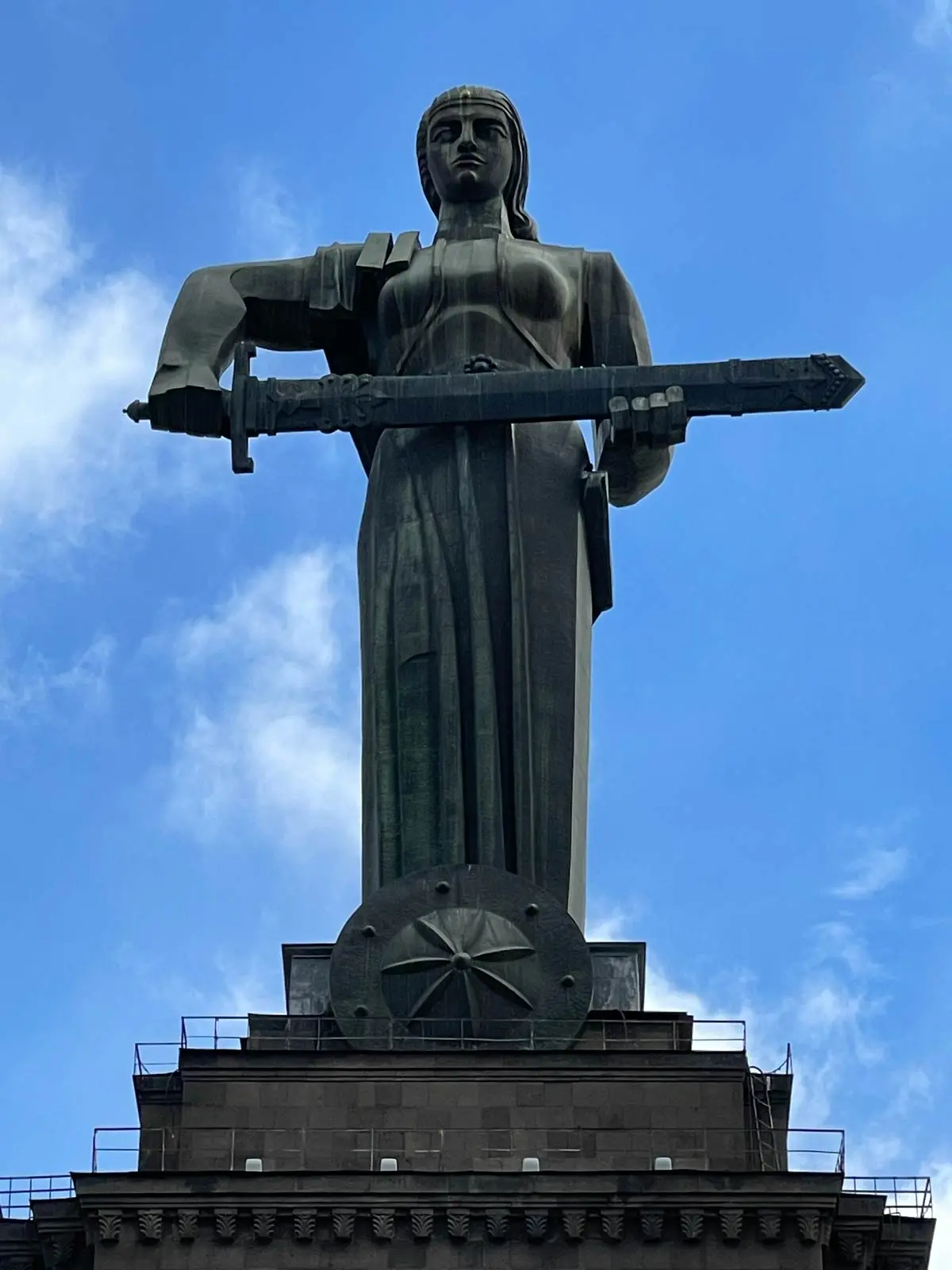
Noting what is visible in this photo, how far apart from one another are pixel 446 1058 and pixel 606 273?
1193 cm

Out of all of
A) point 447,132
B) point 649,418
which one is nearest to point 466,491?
point 649,418

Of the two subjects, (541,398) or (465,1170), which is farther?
(541,398)

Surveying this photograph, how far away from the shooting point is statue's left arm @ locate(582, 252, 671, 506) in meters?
49.2

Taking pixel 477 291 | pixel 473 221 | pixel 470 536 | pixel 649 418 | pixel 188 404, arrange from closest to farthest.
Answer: pixel 649 418 → pixel 470 536 → pixel 188 404 → pixel 477 291 → pixel 473 221

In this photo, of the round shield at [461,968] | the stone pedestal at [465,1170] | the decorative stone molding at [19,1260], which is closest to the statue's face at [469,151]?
the round shield at [461,968]

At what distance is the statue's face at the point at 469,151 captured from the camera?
166ft

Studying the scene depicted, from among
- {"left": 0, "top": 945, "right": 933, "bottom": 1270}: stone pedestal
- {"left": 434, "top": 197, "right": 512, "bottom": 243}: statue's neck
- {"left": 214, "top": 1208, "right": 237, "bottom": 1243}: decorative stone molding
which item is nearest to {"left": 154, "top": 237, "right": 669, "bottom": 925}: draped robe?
{"left": 434, "top": 197, "right": 512, "bottom": 243}: statue's neck

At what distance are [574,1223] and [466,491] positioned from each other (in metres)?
10.7

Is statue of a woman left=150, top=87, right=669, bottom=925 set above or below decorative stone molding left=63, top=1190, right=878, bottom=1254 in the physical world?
above

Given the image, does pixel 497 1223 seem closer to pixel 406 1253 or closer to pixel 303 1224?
pixel 406 1253

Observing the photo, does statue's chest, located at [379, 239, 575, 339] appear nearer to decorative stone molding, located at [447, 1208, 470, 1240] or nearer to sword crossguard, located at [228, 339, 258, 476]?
sword crossguard, located at [228, 339, 258, 476]

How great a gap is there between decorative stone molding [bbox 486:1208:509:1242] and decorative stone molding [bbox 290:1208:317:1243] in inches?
70.0

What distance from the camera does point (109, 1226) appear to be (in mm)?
40438

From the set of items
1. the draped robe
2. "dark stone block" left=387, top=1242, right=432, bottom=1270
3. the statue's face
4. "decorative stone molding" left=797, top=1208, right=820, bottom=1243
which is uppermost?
the statue's face
